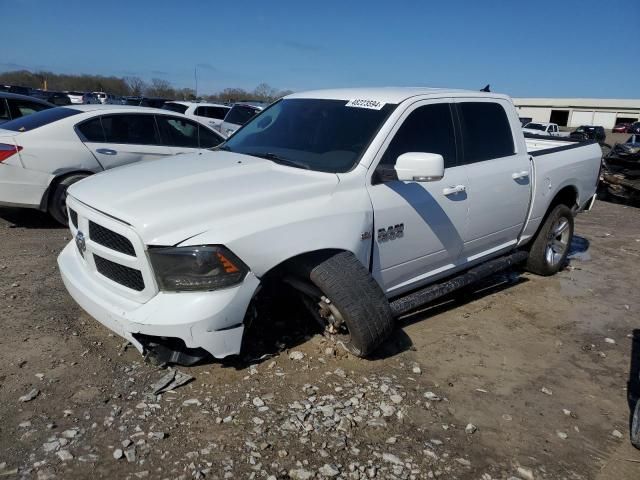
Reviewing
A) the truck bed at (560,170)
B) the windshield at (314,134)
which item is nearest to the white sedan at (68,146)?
Result: the windshield at (314,134)

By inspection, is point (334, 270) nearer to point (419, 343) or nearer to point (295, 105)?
point (419, 343)

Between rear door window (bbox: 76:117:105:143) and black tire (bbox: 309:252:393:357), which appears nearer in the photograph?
black tire (bbox: 309:252:393:357)

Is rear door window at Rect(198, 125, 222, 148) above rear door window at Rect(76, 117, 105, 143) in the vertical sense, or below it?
below

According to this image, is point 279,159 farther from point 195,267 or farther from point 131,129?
point 131,129

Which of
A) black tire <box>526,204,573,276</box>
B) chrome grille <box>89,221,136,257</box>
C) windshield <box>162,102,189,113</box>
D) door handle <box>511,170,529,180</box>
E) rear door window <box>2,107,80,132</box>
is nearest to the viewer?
chrome grille <box>89,221,136,257</box>

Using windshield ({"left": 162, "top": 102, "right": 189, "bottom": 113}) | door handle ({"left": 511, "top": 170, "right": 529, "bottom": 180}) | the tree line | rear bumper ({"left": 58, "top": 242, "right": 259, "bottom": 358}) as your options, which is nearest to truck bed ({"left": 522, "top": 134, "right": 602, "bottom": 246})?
door handle ({"left": 511, "top": 170, "right": 529, "bottom": 180})

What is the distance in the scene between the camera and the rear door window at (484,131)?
14.6 feet

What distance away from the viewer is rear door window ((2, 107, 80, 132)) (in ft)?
21.2

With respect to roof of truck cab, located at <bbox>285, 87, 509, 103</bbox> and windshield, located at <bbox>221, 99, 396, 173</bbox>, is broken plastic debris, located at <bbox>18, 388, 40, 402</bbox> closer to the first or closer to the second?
windshield, located at <bbox>221, 99, 396, 173</bbox>

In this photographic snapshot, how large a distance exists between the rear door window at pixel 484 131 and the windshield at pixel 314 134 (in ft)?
3.06

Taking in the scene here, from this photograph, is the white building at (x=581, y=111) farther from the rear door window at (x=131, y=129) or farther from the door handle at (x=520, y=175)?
the door handle at (x=520, y=175)

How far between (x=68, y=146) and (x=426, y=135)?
15.4 feet

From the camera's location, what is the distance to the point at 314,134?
13.2 ft

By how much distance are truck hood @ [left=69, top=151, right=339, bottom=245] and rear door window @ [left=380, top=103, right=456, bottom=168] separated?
632 millimetres
